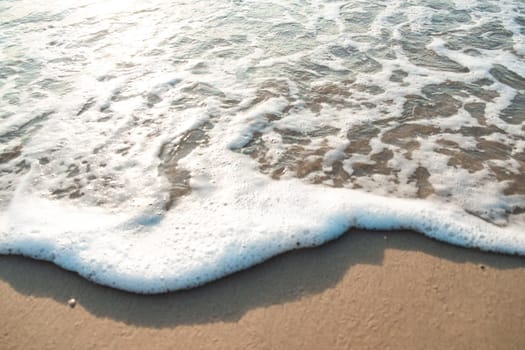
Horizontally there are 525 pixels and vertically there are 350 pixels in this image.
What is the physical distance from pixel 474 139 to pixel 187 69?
9.63 feet

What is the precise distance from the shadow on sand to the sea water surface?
0.22 feet

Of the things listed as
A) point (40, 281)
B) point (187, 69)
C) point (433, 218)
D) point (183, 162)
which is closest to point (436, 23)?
point (187, 69)

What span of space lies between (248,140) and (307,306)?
1525 millimetres

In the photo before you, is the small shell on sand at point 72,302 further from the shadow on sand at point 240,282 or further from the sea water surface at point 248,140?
the sea water surface at point 248,140

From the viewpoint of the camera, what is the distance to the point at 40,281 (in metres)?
2.13

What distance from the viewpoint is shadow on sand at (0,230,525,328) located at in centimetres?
197

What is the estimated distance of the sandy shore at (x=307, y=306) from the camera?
1818 mm

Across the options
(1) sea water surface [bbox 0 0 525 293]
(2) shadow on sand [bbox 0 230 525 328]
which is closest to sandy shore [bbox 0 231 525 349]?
(2) shadow on sand [bbox 0 230 525 328]

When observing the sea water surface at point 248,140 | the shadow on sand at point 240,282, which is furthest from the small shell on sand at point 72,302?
the sea water surface at point 248,140

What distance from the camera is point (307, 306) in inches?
76.7

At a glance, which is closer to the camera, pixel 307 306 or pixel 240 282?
pixel 307 306

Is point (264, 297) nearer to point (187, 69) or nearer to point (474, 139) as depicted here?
point (474, 139)

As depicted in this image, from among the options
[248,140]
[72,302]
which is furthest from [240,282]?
[248,140]

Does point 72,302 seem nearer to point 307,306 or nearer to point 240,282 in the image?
point 240,282
